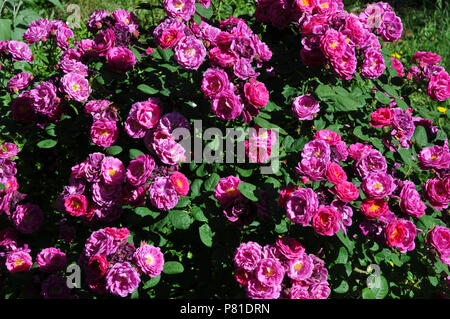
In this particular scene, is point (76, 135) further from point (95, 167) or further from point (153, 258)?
point (153, 258)

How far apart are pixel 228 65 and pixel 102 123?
553 mm

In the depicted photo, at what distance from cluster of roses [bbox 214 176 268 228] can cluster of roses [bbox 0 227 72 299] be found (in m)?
0.72

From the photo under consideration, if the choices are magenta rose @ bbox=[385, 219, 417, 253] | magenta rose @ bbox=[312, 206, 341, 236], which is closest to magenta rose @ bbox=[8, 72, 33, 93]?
magenta rose @ bbox=[312, 206, 341, 236]

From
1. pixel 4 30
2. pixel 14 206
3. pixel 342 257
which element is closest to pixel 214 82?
pixel 342 257

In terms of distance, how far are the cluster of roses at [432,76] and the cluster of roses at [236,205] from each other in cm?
104

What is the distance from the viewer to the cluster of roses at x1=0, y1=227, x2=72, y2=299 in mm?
1656

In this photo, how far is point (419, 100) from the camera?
4.03 m

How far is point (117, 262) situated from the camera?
1.46 m

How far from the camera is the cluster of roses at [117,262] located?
55.5 inches

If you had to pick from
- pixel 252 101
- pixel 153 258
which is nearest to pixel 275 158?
pixel 252 101

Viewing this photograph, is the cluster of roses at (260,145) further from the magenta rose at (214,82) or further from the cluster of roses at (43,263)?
the cluster of roses at (43,263)

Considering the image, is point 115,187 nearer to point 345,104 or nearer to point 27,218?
point 27,218

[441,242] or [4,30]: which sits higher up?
[4,30]

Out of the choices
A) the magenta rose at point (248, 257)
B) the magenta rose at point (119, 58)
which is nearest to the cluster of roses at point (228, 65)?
the magenta rose at point (119, 58)
